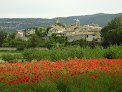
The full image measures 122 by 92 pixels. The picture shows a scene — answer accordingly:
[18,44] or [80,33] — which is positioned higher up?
[80,33]

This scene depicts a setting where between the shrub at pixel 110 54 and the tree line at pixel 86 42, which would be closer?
the shrub at pixel 110 54

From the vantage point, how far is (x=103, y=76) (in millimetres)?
9703

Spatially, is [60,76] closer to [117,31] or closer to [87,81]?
[87,81]

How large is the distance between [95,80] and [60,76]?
6.25 feet

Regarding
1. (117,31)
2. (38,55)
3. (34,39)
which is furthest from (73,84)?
(34,39)

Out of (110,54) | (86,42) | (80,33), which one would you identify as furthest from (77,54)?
(80,33)

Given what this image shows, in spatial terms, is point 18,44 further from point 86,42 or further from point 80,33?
point 86,42

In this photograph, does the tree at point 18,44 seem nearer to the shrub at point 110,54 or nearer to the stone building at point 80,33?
the stone building at point 80,33

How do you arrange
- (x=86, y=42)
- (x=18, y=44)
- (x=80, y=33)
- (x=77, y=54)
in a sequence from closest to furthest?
(x=77, y=54), (x=86, y=42), (x=18, y=44), (x=80, y=33)

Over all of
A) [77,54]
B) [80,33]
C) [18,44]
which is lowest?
[18,44]

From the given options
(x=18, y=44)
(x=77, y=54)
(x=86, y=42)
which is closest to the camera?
(x=77, y=54)

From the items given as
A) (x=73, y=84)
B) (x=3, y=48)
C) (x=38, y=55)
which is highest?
(x=73, y=84)

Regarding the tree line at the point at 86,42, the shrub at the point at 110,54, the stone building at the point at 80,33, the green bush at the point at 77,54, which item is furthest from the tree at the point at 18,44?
the shrub at the point at 110,54

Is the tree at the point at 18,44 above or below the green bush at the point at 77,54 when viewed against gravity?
below
